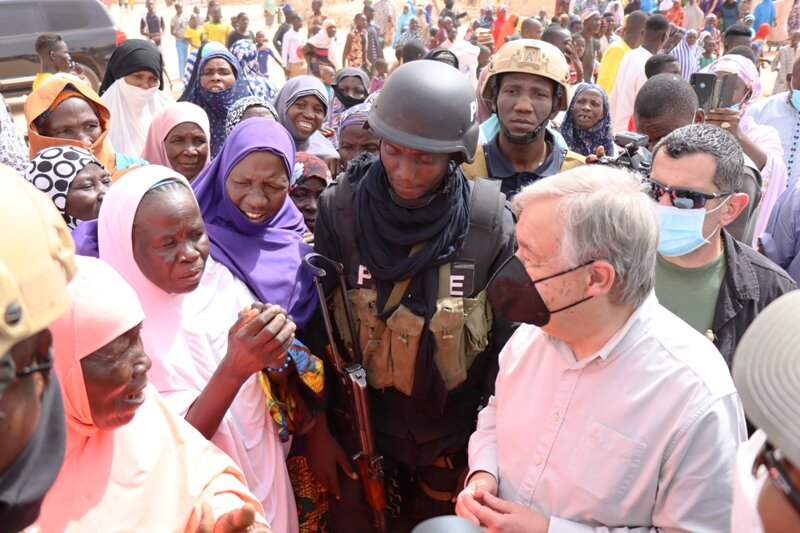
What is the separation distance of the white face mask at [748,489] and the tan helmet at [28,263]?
1.12 meters

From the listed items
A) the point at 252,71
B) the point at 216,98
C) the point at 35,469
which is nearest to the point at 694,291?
the point at 35,469

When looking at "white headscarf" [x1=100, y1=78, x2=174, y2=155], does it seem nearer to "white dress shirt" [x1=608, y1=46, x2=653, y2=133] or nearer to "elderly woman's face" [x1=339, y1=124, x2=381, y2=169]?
"elderly woman's face" [x1=339, y1=124, x2=381, y2=169]

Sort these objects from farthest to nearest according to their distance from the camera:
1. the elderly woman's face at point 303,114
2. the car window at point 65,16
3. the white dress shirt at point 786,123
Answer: the car window at point 65,16, the white dress shirt at point 786,123, the elderly woman's face at point 303,114

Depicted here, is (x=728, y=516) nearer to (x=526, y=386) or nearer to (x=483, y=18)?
(x=526, y=386)

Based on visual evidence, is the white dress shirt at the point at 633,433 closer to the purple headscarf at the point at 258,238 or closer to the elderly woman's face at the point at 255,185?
the purple headscarf at the point at 258,238

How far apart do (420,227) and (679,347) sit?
1.05 metres

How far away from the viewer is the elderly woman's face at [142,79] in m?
5.49

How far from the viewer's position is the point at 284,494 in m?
2.56

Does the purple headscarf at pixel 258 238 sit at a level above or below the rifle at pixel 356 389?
above

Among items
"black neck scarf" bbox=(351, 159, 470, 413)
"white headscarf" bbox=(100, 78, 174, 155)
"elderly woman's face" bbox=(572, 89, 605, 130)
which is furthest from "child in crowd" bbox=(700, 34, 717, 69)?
"black neck scarf" bbox=(351, 159, 470, 413)

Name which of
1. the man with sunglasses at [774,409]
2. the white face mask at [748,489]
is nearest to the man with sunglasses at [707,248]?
the white face mask at [748,489]

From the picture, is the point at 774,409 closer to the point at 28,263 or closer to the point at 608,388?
the point at 608,388

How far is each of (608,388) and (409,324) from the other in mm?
858

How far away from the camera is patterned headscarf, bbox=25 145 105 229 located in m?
3.07
